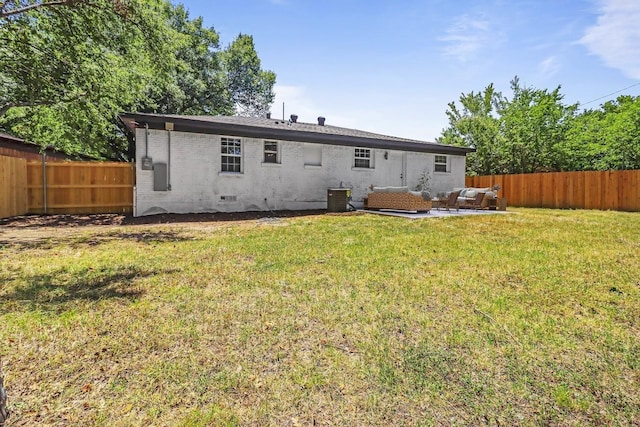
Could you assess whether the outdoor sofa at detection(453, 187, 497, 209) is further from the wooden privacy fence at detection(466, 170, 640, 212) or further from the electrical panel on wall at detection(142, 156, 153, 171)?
A: the electrical panel on wall at detection(142, 156, 153, 171)

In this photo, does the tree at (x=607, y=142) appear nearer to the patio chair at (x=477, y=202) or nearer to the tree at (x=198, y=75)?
the patio chair at (x=477, y=202)

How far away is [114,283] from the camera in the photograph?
398cm

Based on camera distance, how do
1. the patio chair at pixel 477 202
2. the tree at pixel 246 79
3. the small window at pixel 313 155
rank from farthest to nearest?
the tree at pixel 246 79 → the small window at pixel 313 155 → the patio chair at pixel 477 202

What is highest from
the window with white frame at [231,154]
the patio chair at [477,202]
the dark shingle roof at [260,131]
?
the dark shingle roof at [260,131]

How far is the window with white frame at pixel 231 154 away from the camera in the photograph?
12.2 meters

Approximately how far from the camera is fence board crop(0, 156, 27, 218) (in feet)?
33.8

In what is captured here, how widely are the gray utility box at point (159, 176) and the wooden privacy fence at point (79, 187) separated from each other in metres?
1.91

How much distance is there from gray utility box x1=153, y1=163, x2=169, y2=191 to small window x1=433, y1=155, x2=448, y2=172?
12.1 metres

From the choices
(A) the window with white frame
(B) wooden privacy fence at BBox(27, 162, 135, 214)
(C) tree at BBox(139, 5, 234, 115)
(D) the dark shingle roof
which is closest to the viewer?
(D) the dark shingle roof

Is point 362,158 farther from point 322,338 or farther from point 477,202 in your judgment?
point 322,338

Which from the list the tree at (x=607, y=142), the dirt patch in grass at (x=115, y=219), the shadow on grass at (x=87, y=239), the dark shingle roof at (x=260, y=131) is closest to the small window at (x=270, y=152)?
the dark shingle roof at (x=260, y=131)

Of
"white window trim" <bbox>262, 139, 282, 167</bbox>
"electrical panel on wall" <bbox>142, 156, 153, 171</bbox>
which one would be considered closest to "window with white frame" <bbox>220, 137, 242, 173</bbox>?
"white window trim" <bbox>262, 139, 282, 167</bbox>

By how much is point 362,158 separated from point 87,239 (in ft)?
35.1

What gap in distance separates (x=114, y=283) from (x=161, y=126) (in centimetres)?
823
